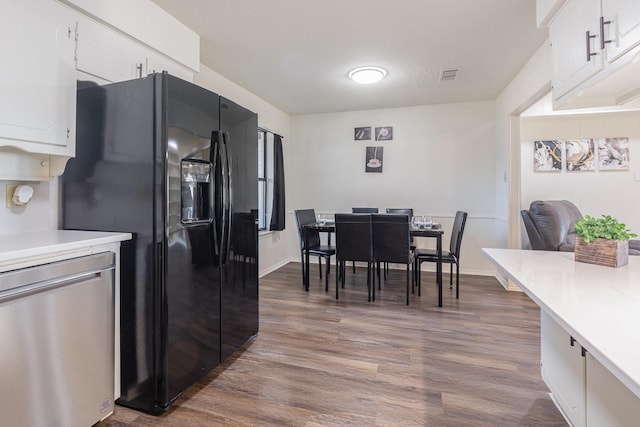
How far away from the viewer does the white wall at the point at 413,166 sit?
4.54 metres

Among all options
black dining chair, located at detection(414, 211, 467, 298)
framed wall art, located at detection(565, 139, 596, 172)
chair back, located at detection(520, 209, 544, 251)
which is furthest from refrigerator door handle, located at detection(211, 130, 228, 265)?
framed wall art, located at detection(565, 139, 596, 172)

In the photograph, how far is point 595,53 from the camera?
1472mm

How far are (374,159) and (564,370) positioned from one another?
396 centimetres

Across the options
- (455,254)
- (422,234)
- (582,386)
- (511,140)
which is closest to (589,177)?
(511,140)

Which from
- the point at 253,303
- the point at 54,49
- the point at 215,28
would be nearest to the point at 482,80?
the point at 215,28

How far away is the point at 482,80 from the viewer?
3.69m

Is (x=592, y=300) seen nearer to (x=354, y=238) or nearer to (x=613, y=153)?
(x=354, y=238)

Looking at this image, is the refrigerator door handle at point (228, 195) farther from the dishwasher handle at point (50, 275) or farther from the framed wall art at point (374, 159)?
the framed wall art at point (374, 159)

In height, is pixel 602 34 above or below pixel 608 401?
above

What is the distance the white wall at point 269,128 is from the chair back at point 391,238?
176cm

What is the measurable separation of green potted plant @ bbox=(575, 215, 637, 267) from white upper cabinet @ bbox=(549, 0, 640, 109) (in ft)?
2.21

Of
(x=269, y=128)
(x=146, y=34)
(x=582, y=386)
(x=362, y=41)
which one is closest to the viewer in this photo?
(x=582, y=386)

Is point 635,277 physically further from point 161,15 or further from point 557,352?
point 161,15

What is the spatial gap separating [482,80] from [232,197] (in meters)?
3.34
